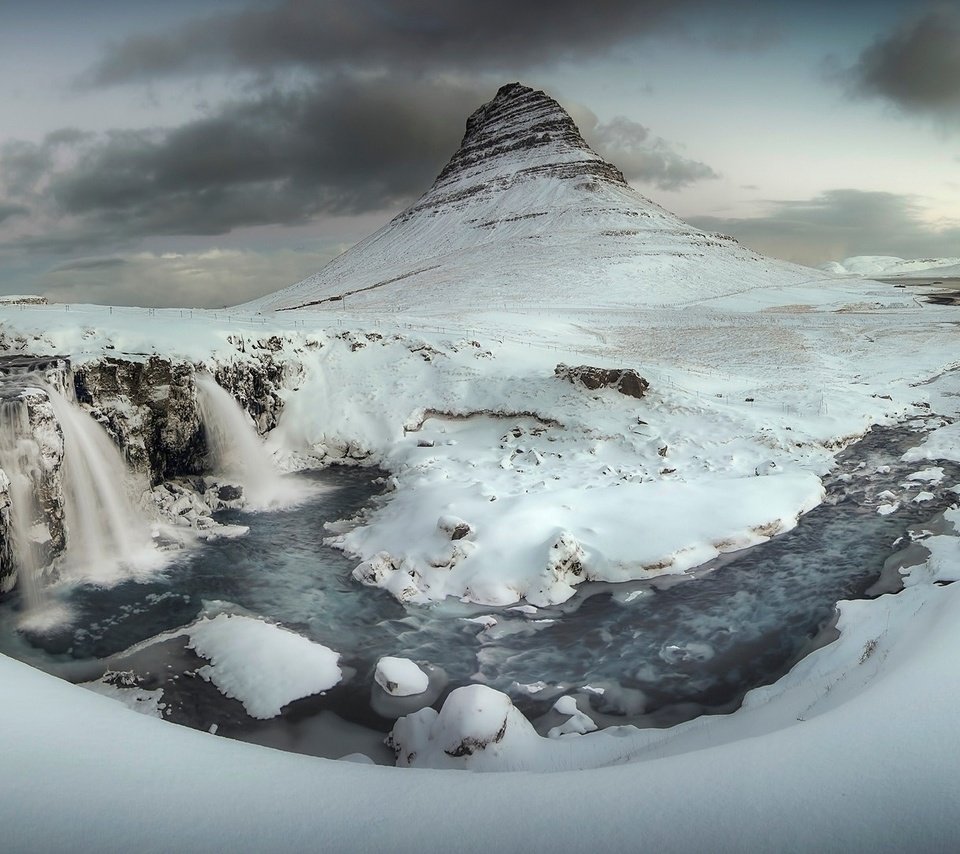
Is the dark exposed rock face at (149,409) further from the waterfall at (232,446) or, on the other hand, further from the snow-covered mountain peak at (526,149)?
the snow-covered mountain peak at (526,149)

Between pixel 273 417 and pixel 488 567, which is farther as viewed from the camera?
pixel 273 417

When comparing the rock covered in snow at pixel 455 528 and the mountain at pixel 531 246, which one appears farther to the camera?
the mountain at pixel 531 246

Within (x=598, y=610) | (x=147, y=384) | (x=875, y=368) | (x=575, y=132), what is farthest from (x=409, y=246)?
(x=598, y=610)

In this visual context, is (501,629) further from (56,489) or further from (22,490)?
(22,490)

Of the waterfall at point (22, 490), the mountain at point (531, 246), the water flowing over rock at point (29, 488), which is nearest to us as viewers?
the water flowing over rock at point (29, 488)

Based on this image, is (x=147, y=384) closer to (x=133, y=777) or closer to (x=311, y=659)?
(x=311, y=659)

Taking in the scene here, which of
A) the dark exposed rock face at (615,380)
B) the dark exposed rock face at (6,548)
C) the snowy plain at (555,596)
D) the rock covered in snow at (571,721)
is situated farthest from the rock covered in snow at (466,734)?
the dark exposed rock face at (615,380)
